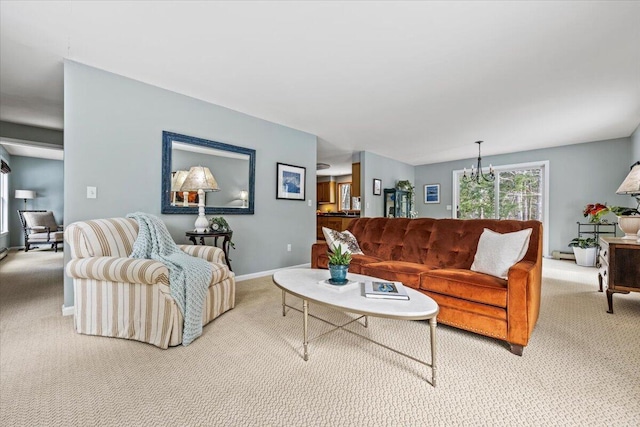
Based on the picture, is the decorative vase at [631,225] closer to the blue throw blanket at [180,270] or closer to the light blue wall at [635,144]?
the light blue wall at [635,144]

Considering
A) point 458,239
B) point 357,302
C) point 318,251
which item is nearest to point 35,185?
point 318,251

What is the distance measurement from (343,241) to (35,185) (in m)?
8.53

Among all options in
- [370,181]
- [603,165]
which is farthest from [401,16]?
[603,165]

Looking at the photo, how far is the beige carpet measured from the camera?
1.32 meters

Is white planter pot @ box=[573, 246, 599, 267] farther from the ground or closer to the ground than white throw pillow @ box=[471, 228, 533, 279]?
closer to the ground

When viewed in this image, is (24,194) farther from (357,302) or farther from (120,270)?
(357,302)

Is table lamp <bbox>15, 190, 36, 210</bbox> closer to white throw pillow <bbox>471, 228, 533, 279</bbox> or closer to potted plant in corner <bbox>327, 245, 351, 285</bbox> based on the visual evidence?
potted plant in corner <bbox>327, 245, 351, 285</bbox>

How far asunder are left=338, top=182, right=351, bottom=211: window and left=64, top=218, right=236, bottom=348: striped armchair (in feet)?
26.6

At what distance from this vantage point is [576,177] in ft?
18.2

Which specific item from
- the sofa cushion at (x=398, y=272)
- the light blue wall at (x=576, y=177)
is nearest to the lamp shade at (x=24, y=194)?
the sofa cushion at (x=398, y=272)

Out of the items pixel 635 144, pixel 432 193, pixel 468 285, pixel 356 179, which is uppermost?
pixel 635 144

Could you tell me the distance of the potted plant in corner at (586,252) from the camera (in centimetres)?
494

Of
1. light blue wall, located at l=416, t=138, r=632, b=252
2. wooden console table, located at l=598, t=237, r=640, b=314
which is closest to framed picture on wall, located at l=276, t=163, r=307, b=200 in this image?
wooden console table, located at l=598, t=237, r=640, b=314

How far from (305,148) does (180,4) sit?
3.00 meters
